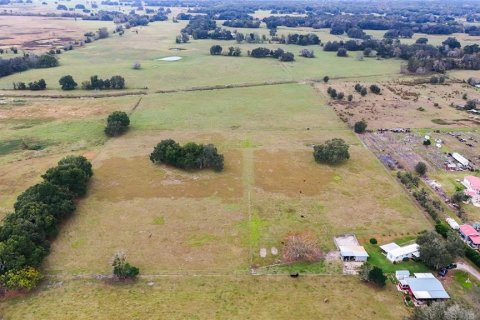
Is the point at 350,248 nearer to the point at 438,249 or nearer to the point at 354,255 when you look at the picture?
the point at 354,255

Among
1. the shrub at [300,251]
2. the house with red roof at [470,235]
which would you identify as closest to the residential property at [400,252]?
the house with red roof at [470,235]

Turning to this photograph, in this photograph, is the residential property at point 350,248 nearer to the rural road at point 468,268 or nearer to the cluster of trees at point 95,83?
the rural road at point 468,268

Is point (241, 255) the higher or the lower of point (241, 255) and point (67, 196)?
the lower

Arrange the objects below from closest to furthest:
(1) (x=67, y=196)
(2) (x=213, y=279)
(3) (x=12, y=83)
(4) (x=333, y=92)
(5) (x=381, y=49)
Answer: (2) (x=213, y=279), (1) (x=67, y=196), (4) (x=333, y=92), (3) (x=12, y=83), (5) (x=381, y=49)

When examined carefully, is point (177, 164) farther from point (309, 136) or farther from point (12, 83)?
point (12, 83)

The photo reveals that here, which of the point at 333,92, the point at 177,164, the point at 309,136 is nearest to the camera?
the point at 177,164

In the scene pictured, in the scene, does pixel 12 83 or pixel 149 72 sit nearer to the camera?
pixel 12 83

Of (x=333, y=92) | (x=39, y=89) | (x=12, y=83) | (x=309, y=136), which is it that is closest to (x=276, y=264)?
(x=309, y=136)
